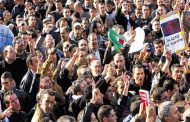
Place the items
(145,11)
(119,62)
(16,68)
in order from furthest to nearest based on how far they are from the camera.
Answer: (145,11) < (16,68) < (119,62)

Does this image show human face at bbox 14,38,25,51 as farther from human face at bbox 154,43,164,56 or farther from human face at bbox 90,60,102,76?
human face at bbox 154,43,164,56

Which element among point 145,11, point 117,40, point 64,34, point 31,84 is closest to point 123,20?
point 145,11

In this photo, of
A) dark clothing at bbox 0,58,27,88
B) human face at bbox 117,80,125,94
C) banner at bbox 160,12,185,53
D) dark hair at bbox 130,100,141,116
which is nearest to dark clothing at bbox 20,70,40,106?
dark clothing at bbox 0,58,27,88

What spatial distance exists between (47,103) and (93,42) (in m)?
3.58

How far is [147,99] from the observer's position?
8.43 m

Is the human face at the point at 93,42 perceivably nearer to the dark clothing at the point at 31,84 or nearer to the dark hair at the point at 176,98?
the dark clothing at the point at 31,84

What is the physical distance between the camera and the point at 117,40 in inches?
502

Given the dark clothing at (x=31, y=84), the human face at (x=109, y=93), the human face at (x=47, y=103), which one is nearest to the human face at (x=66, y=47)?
the dark clothing at (x=31, y=84)

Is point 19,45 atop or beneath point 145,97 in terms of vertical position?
atop

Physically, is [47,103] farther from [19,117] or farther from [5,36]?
[5,36]

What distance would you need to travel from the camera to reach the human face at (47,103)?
30.5ft

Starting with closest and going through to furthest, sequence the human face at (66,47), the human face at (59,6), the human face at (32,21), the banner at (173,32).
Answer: the banner at (173,32) < the human face at (66,47) < the human face at (32,21) < the human face at (59,6)

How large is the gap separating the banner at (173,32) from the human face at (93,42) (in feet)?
4.34

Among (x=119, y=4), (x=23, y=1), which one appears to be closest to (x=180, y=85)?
(x=119, y=4)
